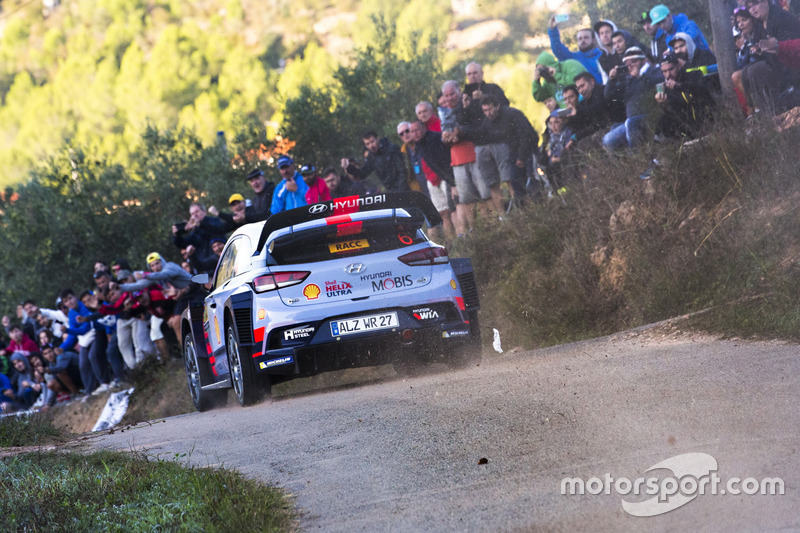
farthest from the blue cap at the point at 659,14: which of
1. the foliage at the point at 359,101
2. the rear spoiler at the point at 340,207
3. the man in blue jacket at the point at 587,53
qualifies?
the foliage at the point at 359,101

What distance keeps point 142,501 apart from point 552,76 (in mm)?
11376

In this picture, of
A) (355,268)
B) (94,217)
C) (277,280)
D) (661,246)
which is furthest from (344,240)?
(94,217)

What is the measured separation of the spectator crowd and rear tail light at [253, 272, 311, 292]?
4871 millimetres

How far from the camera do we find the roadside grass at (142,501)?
5176 mm

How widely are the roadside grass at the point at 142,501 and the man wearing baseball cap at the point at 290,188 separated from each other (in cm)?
963

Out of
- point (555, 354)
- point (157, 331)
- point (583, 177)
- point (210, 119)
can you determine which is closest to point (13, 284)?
point (157, 331)

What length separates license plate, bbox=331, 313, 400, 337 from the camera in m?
9.88

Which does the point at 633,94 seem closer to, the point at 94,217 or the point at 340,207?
the point at 340,207

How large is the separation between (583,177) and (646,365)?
5.40 metres

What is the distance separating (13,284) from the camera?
27.7 metres

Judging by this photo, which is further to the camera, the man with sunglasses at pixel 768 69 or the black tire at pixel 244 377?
the man with sunglasses at pixel 768 69

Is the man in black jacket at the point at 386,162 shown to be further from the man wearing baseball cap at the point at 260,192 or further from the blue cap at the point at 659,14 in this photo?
the blue cap at the point at 659,14
